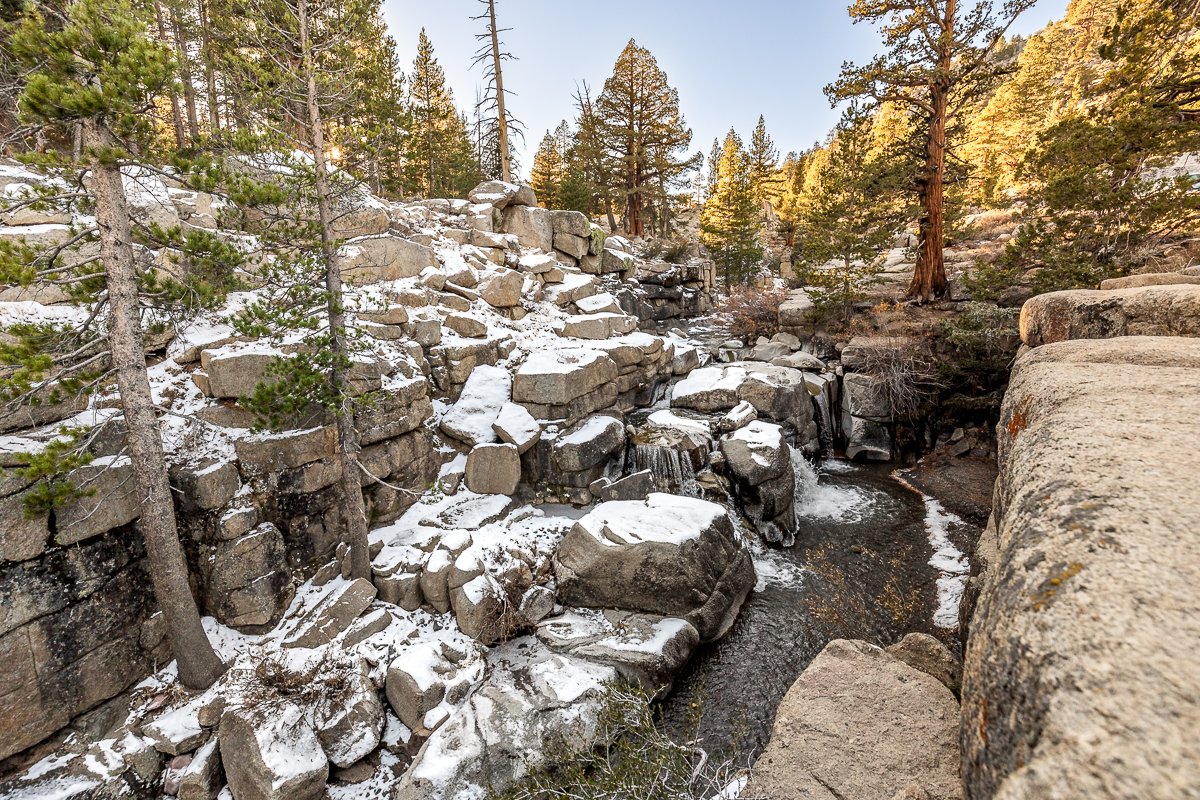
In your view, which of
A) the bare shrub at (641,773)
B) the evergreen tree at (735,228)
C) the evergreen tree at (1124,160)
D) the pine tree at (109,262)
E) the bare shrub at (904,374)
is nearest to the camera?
the bare shrub at (641,773)

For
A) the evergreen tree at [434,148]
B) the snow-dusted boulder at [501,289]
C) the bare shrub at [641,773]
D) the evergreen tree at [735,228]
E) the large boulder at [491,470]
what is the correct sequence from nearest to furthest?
the bare shrub at [641,773] → the large boulder at [491,470] → the snow-dusted boulder at [501,289] → the evergreen tree at [434,148] → the evergreen tree at [735,228]

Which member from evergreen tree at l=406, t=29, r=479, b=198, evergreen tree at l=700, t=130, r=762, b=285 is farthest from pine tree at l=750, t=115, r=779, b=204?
evergreen tree at l=406, t=29, r=479, b=198

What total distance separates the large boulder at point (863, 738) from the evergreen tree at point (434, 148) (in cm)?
2839

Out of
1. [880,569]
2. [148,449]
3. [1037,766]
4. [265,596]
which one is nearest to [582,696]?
[265,596]

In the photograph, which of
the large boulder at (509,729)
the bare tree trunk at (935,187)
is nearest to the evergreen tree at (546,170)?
the bare tree trunk at (935,187)

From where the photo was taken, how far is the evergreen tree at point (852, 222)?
16250mm

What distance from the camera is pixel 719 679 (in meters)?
7.97

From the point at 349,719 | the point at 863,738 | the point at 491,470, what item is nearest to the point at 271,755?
Result: the point at 349,719

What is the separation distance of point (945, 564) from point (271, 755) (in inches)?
507

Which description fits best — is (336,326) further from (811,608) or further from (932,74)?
(932,74)

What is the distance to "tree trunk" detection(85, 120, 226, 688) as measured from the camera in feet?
18.9

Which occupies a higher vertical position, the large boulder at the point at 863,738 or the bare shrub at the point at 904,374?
the bare shrub at the point at 904,374

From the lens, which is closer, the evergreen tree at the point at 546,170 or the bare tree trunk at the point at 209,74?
the bare tree trunk at the point at 209,74

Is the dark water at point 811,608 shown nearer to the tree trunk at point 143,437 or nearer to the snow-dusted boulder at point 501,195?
the tree trunk at point 143,437
